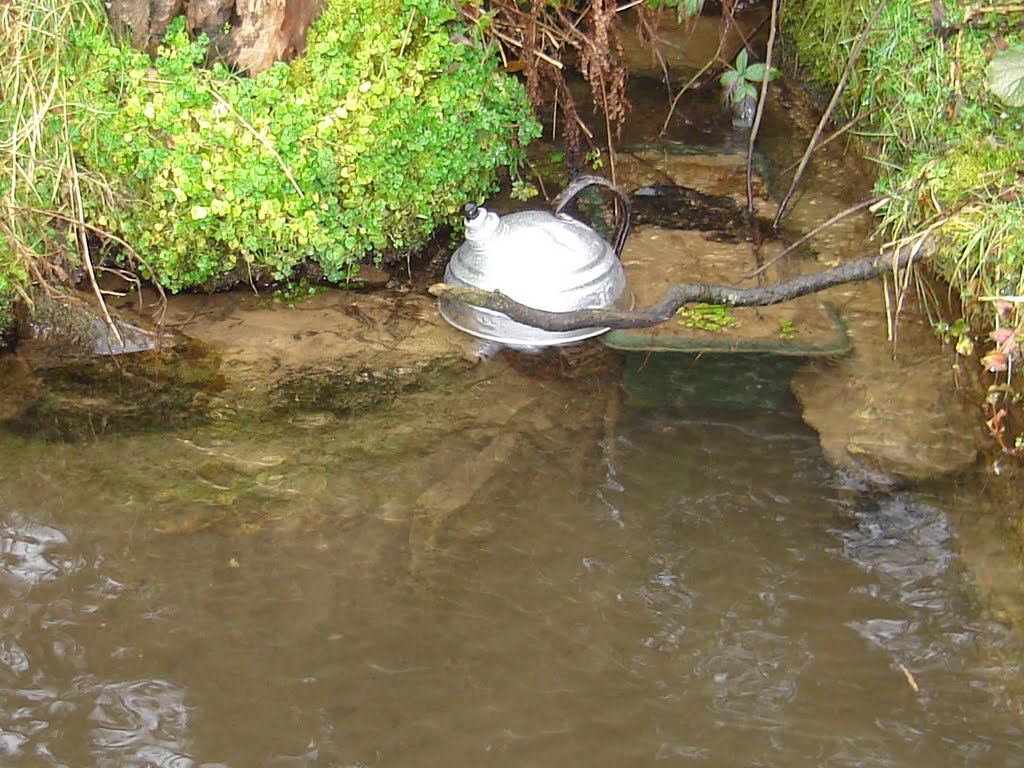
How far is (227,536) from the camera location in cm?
398

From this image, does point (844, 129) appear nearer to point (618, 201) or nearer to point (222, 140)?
point (618, 201)

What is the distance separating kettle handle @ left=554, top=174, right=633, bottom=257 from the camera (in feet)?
16.2

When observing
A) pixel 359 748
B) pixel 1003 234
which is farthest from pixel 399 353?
pixel 1003 234

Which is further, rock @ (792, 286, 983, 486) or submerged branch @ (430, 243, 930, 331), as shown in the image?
submerged branch @ (430, 243, 930, 331)

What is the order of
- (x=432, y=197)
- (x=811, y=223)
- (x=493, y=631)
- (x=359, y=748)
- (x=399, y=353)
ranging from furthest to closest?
1. (x=811, y=223)
2. (x=432, y=197)
3. (x=399, y=353)
4. (x=493, y=631)
5. (x=359, y=748)

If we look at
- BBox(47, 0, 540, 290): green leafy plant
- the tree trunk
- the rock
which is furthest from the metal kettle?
the tree trunk

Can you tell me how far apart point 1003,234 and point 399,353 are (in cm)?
267

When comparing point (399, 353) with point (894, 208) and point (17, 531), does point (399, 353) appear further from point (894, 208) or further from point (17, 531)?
point (894, 208)

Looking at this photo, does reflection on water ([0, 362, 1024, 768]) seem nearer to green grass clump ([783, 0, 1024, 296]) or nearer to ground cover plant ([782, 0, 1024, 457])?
ground cover plant ([782, 0, 1024, 457])

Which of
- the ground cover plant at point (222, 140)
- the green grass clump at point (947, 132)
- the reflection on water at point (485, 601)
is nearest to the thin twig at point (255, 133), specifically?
the ground cover plant at point (222, 140)

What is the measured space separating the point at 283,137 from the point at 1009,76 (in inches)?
129

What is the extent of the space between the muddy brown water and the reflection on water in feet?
0.03

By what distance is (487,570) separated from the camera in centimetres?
385

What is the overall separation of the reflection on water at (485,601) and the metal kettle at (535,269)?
470 mm
